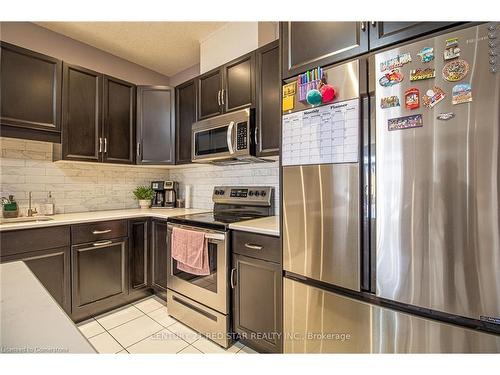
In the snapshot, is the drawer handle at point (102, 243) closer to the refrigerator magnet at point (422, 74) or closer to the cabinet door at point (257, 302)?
the cabinet door at point (257, 302)

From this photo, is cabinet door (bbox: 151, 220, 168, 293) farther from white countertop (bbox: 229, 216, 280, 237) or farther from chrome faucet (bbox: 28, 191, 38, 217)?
chrome faucet (bbox: 28, 191, 38, 217)

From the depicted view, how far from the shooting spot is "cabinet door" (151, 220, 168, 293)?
229cm

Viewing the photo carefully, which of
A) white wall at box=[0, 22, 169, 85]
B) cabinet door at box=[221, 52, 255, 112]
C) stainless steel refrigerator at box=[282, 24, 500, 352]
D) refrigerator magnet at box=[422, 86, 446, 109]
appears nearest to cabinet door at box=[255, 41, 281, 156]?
cabinet door at box=[221, 52, 255, 112]

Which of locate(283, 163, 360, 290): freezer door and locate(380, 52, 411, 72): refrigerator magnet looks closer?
locate(380, 52, 411, 72): refrigerator magnet

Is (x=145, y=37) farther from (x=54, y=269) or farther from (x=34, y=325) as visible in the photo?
(x=34, y=325)

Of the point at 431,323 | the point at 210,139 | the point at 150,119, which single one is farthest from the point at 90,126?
the point at 431,323

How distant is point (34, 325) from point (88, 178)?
247 centimetres

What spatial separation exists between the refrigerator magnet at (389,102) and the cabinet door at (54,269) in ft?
7.85

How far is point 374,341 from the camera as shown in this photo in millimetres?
1107

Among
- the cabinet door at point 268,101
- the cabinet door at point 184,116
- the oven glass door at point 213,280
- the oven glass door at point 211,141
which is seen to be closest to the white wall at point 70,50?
the cabinet door at point 184,116

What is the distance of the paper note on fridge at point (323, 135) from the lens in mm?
1176

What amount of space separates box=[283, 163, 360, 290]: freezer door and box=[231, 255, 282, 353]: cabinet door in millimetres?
208

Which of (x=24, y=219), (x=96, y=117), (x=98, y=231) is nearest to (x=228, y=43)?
(x=96, y=117)
